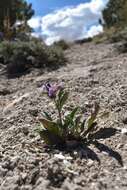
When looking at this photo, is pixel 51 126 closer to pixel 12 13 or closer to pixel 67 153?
pixel 67 153

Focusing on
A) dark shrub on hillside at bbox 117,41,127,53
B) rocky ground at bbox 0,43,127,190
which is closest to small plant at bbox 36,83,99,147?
rocky ground at bbox 0,43,127,190

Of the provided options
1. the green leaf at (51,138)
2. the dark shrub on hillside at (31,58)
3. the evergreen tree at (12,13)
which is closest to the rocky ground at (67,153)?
the green leaf at (51,138)

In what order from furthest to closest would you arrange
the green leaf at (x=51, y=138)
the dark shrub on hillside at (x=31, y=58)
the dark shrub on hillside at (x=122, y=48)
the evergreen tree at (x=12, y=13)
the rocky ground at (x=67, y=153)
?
the evergreen tree at (x=12, y=13) < the dark shrub on hillside at (x=122, y=48) < the dark shrub on hillside at (x=31, y=58) < the green leaf at (x=51, y=138) < the rocky ground at (x=67, y=153)

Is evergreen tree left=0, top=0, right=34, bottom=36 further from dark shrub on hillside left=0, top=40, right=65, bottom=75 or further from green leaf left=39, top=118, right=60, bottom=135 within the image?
green leaf left=39, top=118, right=60, bottom=135

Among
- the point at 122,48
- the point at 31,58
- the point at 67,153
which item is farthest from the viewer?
the point at 122,48

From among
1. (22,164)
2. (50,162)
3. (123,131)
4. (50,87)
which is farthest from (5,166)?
(123,131)

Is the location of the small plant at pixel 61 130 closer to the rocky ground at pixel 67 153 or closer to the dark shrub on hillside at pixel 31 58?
the rocky ground at pixel 67 153

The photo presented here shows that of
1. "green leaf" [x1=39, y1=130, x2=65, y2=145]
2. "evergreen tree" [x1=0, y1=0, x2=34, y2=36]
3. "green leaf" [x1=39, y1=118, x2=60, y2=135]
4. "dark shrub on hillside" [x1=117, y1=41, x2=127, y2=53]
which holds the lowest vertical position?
"dark shrub on hillside" [x1=117, y1=41, x2=127, y2=53]

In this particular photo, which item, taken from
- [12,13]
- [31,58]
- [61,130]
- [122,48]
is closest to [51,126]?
[61,130]

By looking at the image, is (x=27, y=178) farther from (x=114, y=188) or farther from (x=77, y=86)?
(x=77, y=86)
